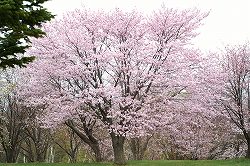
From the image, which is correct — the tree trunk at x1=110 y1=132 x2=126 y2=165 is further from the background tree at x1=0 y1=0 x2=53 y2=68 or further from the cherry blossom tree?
the background tree at x1=0 y1=0 x2=53 y2=68

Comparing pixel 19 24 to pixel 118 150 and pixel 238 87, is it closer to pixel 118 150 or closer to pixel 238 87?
pixel 118 150

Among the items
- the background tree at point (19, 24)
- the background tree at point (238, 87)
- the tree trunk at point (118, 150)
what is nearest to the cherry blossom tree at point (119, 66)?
the tree trunk at point (118, 150)

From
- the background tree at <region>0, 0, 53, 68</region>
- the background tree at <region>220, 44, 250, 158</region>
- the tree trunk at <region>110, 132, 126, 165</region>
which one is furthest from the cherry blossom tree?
the background tree at <region>0, 0, 53, 68</region>

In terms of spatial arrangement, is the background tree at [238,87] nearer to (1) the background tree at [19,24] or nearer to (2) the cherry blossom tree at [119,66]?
(2) the cherry blossom tree at [119,66]

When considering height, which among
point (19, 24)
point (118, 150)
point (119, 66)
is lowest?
point (118, 150)

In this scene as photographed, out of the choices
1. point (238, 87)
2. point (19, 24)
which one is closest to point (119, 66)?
point (238, 87)

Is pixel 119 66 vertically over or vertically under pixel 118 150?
over

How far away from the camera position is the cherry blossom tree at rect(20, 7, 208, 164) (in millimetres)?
21719

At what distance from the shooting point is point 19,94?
26.6 m

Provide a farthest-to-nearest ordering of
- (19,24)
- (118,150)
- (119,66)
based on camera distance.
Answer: (118,150) → (119,66) → (19,24)

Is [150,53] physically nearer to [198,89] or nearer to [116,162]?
[198,89]

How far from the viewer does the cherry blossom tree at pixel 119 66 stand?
21719mm

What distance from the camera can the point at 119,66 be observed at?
22.4 meters

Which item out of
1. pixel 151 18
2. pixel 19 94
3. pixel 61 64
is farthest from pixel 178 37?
pixel 19 94
